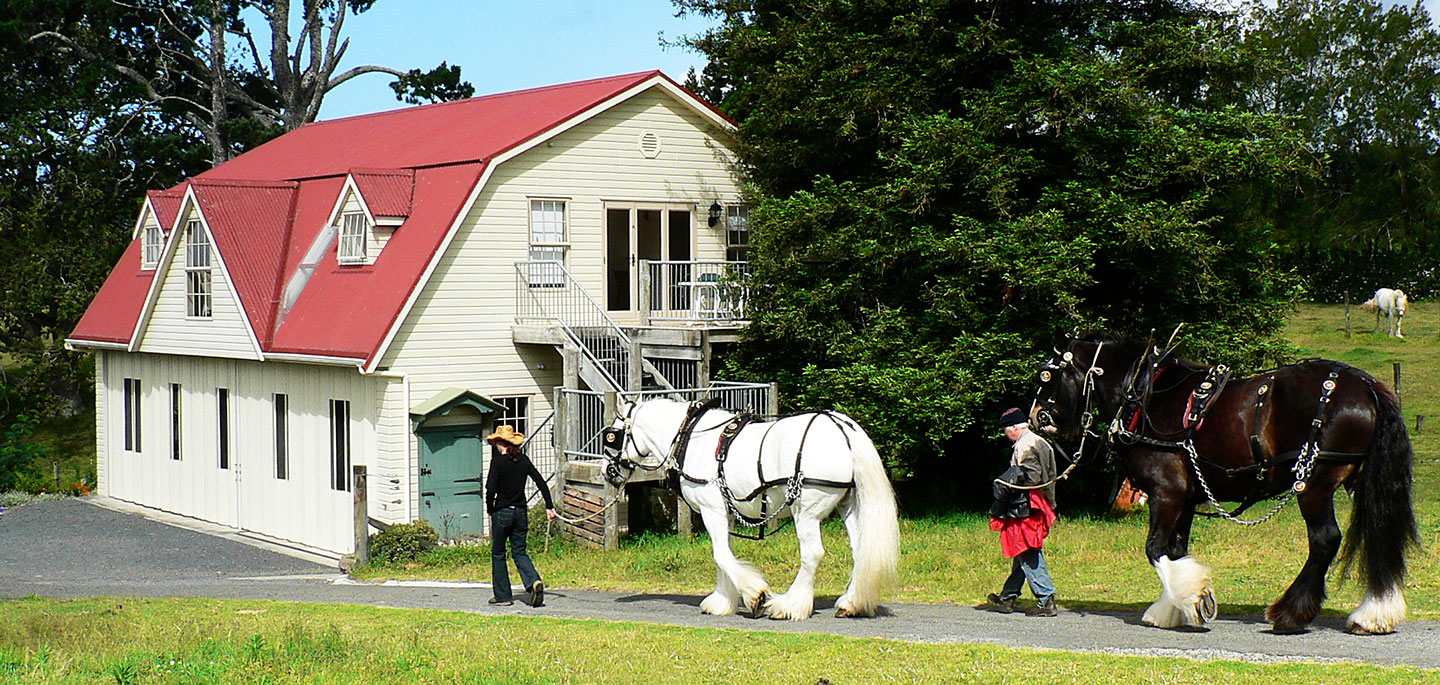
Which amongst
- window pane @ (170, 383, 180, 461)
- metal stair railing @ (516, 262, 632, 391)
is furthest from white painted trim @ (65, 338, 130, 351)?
metal stair railing @ (516, 262, 632, 391)

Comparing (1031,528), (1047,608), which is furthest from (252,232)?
(1047,608)

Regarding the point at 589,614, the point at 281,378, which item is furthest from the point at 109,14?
the point at 589,614

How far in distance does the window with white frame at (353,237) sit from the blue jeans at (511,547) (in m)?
9.99

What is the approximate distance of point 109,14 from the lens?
41219 millimetres

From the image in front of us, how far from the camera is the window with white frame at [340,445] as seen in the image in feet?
75.5

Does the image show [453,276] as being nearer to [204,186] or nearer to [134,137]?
[204,186]

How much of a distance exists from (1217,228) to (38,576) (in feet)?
62.0

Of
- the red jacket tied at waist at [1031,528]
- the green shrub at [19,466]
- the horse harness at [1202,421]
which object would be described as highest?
the horse harness at [1202,421]

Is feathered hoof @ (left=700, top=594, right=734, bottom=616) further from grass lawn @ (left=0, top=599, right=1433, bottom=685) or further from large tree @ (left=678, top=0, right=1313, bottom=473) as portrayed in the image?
large tree @ (left=678, top=0, right=1313, bottom=473)

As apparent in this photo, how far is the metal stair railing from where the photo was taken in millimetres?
22438

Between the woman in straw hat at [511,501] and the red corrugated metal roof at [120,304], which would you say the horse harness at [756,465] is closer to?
the woman in straw hat at [511,501]

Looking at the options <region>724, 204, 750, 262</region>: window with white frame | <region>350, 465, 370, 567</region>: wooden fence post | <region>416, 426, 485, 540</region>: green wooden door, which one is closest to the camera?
<region>350, 465, 370, 567</region>: wooden fence post

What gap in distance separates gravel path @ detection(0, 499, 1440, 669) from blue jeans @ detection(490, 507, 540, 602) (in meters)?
0.29

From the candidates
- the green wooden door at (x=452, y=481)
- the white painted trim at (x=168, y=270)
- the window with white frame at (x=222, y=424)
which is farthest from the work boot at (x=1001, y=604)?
the window with white frame at (x=222, y=424)
